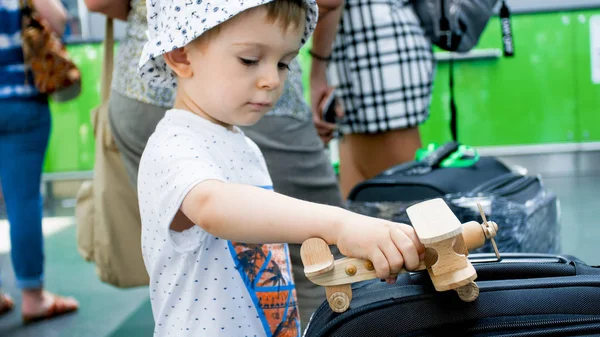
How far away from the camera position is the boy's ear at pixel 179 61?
1003 mm

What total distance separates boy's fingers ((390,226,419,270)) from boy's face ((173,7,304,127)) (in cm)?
32

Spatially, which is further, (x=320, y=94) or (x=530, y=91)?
(x=530, y=91)

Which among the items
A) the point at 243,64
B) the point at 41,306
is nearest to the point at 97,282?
the point at 41,306

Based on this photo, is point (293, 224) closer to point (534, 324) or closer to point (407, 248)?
point (407, 248)

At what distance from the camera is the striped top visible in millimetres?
2609

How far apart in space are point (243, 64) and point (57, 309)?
2.23 m

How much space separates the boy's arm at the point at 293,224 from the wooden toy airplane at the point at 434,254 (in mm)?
17

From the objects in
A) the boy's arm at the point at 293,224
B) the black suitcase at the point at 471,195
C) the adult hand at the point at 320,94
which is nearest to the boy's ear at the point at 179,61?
the boy's arm at the point at 293,224

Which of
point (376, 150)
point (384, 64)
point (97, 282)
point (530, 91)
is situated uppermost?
point (384, 64)

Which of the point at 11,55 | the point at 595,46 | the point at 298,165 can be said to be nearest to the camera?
the point at 298,165

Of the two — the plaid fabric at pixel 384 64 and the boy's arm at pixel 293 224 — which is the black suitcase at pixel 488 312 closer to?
the boy's arm at pixel 293 224

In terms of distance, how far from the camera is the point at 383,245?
71cm

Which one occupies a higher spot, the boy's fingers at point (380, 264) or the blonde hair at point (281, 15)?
the blonde hair at point (281, 15)

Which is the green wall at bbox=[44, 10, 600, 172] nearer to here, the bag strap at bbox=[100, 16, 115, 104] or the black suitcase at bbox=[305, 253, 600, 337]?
the bag strap at bbox=[100, 16, 115, 104]
